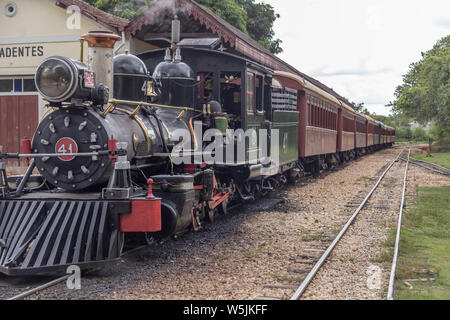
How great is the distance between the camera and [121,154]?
5785 mm

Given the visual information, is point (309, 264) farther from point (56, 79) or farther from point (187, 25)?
point (187, 25)

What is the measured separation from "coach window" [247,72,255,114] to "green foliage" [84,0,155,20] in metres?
12.6

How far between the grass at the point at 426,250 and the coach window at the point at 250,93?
3245 millimetres

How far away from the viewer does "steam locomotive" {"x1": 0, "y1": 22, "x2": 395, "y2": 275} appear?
5566 millimetres

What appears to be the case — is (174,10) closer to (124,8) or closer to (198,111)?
(198,111)

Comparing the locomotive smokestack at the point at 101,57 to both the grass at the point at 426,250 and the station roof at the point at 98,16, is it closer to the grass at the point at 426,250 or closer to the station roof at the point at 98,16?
the grass at the point at 426,250

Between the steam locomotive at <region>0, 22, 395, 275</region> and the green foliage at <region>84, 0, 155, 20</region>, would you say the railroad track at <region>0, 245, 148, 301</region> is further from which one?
the green foliage at <region>84, 0, 155, 20</region>

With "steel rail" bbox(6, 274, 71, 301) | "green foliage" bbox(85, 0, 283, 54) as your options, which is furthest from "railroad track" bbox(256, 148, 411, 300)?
"green foliage" bbox(85, 0, 283, 54)

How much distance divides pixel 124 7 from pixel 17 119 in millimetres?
8299

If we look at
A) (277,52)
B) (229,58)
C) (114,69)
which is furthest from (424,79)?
(114,69)

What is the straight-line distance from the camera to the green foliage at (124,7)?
21.2 meters

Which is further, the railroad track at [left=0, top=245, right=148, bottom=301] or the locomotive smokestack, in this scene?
the locomotive smokestack

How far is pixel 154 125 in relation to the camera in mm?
6973

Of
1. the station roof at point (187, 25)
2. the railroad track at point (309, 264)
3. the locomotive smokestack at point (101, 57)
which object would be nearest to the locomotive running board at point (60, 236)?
the locomotive smokestack at point (101, 57)
